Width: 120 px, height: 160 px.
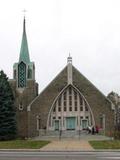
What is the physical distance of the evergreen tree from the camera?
47031 millimetres

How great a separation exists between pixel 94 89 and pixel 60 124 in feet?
20.1

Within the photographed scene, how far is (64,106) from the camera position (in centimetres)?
5528

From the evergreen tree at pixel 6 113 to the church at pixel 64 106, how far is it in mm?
4789

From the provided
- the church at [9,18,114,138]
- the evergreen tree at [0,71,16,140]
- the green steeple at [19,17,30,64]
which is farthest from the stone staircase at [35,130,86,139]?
the green steeple at [19,17,30,64]

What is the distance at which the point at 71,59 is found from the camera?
55906 mm

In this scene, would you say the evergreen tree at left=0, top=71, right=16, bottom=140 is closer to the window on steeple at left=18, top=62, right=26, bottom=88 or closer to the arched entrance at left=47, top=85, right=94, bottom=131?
the arched entrance at left=47, top=85, right=94, bottom=131

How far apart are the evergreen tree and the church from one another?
15.7 feet

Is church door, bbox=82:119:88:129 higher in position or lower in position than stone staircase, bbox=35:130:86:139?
higher

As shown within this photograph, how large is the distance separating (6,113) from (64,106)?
390 inches

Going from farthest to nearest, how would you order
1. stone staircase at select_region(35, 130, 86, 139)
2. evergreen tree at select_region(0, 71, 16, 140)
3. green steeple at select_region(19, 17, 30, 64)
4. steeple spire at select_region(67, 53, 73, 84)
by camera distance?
green steeple at select_region(19, 17, 30, 64) < steeple spire at select_region(67, 53, 73, 84) < stone staircase at select_region(35, 130, 86, 139) < evergreen tree at select_region(0, 71, 16, 140)

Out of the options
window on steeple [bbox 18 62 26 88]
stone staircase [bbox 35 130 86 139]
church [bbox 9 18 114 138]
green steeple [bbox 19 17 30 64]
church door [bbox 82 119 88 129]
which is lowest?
stone staircase [bbox 35 130 86 139]

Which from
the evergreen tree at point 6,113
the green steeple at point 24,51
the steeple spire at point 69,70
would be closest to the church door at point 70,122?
the steeple spire at point 69,70

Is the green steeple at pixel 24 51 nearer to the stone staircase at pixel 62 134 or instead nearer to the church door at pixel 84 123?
the stone staircase at pixel 62 134

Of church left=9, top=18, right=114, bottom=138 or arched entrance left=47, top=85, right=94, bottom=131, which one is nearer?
church left=9, top=18, right=114, bottom=138
